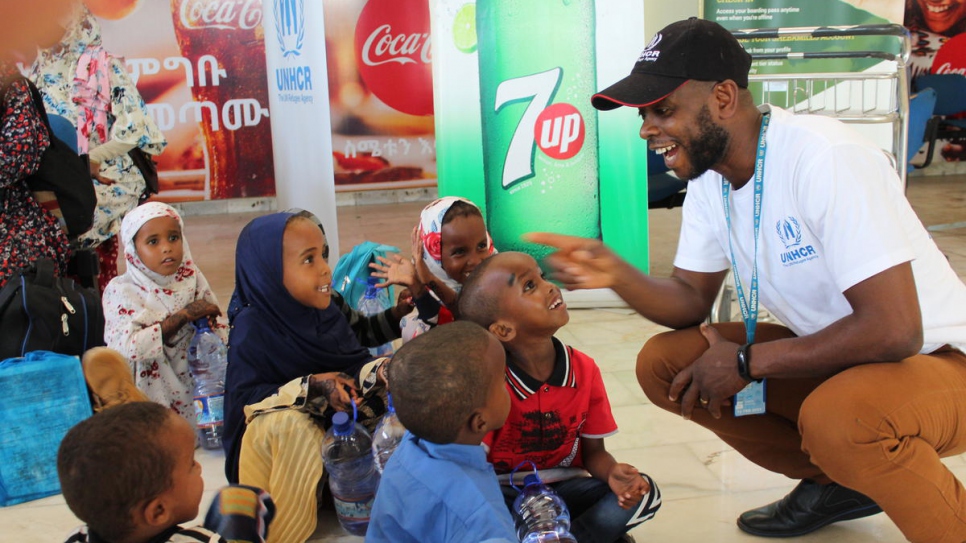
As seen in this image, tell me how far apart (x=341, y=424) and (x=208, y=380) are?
1.06 m

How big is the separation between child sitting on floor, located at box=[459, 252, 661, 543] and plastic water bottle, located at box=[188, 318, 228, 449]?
1.31m

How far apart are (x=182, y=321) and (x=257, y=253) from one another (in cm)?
70

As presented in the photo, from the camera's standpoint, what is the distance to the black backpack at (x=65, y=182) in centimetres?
312

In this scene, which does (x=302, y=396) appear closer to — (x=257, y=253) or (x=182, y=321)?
(x=257, y=253)

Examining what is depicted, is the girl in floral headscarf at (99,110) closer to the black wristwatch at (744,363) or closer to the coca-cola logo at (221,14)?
the black wristwatch at (744,363)

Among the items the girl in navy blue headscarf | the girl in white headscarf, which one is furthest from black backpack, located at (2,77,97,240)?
the girl in navy blue headscarf

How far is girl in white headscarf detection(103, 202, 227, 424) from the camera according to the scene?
2947 millimetres

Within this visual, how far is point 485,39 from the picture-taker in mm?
4211

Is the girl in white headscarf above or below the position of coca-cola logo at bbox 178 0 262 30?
below

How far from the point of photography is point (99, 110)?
12.9 feet

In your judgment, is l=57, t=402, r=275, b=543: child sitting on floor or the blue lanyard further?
the blue lanyard

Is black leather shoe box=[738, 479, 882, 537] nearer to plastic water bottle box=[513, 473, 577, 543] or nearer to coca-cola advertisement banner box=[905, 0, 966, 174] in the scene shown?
plastic water bottle box=[513, 473, 577, 543]

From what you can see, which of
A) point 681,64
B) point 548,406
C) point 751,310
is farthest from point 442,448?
point 681,64

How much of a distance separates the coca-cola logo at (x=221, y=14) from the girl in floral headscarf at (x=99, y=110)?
4082 millimetres
